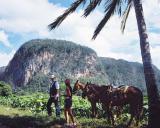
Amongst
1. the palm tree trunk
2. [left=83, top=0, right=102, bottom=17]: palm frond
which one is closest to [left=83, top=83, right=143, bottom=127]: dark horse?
the palm tree trunk

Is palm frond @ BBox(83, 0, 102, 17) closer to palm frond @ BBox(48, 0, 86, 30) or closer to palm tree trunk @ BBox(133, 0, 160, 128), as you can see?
palm frond @ BBox(48, 0, 86, 30)

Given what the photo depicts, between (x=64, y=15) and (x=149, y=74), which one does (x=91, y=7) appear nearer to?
(x=64, y=15)

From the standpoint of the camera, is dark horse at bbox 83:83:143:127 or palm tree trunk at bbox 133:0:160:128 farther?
dark horse at bbox 83:83:143:127

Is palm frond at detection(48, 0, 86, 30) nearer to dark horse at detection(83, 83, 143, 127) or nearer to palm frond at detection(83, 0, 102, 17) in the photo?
palm frond at detection(83, 0, 102, 17)

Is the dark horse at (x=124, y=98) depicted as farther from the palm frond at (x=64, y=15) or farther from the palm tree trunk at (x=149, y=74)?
the palm frond at (x=64, y=15)

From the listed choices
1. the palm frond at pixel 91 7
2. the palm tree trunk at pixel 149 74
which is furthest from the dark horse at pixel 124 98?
the palm frond at pixel 91 7

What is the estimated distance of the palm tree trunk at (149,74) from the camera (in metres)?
14.3

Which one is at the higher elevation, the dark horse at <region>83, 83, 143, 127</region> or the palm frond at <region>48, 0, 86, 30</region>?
the palm frond at <region>48, 0, 86, 30</region>

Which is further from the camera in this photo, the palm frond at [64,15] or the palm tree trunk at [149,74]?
the palm frond at [64,15]

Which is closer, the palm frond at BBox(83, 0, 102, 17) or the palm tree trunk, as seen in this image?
the palm tree trunk

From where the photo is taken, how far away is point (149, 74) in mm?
14750

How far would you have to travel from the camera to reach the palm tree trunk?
14.3m

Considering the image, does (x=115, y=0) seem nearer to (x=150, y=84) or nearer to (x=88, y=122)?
(x=150, y=84)

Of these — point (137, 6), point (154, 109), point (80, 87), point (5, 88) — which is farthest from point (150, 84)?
point (5, 88)
